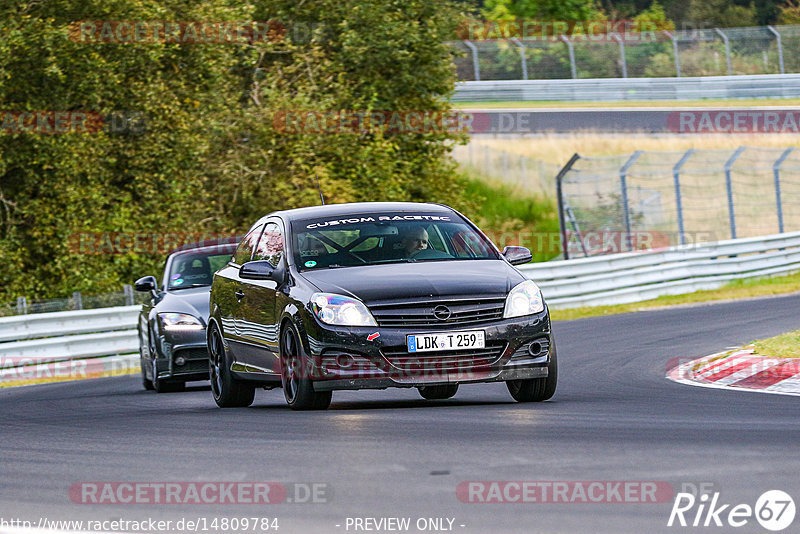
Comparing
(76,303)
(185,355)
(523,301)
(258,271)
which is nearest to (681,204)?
(76,303)

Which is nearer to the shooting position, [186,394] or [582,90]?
[186,394]

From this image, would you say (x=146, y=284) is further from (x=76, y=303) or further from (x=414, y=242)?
(x=76, y=303)

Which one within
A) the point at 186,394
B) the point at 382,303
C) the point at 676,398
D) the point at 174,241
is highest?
the point at 382,303

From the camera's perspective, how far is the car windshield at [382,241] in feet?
35.7

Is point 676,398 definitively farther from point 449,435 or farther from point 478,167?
point 478,167

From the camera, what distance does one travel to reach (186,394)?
47.7ft

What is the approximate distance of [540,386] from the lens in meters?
10.5

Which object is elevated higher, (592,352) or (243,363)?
(243,363)

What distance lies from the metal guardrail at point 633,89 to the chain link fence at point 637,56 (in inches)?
26.3

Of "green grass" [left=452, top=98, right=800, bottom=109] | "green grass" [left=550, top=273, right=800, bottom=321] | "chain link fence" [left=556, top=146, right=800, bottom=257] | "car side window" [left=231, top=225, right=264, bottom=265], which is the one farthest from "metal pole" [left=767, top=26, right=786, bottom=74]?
"car side window" [left=231, top=225, right=264, bottom=265]

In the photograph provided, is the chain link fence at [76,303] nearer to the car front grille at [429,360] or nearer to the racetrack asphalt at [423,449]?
the racetrack asphalt at [423,449]

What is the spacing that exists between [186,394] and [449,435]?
649 centimetres

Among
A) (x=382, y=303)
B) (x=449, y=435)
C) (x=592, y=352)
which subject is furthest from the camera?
(x=592, y=352)

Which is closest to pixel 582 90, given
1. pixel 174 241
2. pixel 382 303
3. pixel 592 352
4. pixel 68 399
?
pixel 174 241
